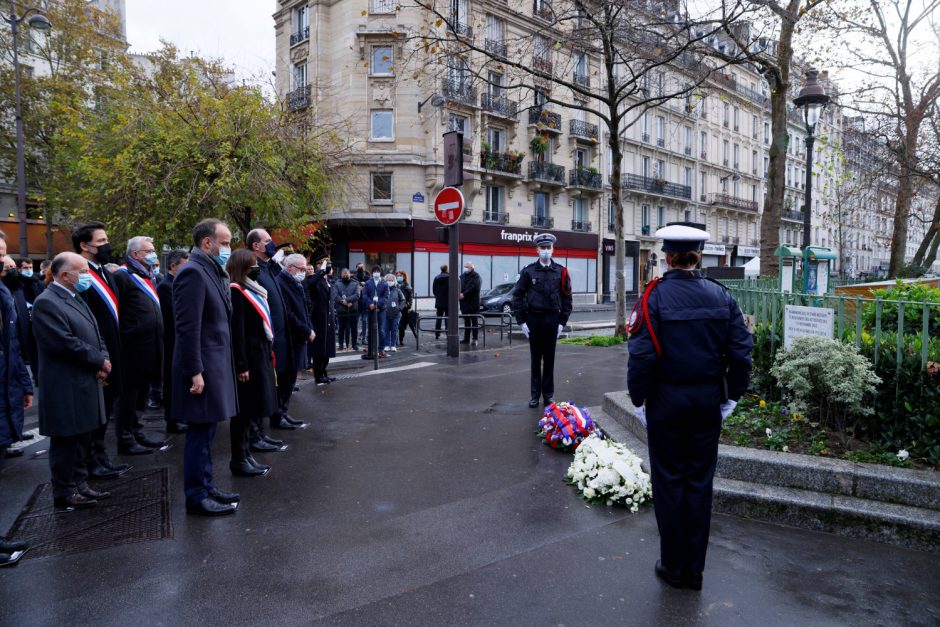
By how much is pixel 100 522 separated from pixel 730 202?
54.5 m

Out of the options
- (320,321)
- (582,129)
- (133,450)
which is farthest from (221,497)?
(582,129)

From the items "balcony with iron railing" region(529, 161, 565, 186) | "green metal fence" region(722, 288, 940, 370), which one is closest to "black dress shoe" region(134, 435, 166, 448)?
"green metal fence" region(722, 288, 940, 370)

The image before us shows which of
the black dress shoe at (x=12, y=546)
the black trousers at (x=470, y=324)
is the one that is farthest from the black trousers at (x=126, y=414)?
the black trousers at (x=470, y=324)

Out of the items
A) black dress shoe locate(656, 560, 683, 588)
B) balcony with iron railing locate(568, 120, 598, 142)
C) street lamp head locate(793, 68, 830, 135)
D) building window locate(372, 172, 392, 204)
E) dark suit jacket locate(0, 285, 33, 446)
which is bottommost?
black dress shoe locate(656, 560, 683, 588)

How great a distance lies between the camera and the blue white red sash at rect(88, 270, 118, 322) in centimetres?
548

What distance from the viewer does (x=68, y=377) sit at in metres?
4.41

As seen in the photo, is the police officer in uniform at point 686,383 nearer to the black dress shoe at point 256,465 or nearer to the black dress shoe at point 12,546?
the black dress shoe at point 256,465

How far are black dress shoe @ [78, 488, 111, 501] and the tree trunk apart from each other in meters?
11.9

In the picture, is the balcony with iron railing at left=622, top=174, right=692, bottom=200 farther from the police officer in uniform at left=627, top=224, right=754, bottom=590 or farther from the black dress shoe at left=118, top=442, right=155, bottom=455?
the police officer in uniform at left=627, top=224, right=754, bottom=590

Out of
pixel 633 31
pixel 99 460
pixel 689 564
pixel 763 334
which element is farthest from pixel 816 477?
pixel 633 31

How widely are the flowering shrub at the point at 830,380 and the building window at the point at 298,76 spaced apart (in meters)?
32.4

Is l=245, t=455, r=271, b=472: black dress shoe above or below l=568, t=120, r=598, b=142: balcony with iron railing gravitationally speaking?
below

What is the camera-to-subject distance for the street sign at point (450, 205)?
1146 cm

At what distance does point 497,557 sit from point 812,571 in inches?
70.7
